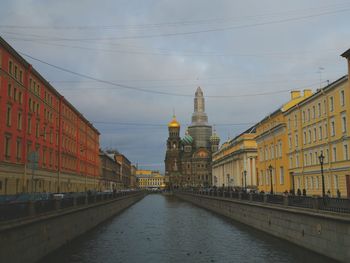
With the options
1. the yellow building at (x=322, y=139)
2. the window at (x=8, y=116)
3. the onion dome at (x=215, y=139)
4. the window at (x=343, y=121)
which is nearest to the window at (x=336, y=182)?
the yellow building at (x=322, y=139)

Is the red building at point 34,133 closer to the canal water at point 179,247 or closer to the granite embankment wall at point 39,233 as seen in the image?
the granite embankment wall at point 39,233

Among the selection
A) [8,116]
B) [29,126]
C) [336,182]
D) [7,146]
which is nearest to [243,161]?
[336,182]

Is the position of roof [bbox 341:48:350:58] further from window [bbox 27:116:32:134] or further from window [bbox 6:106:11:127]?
window [bbox 27:116:32:134]

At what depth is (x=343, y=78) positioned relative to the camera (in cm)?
4131

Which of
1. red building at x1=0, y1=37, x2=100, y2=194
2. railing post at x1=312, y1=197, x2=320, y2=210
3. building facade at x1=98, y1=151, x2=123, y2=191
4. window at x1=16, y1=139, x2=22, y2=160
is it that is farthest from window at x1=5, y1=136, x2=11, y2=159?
building facade at x1=98, y1=151, x2=123, y2=191

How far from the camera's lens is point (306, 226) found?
76.0ft

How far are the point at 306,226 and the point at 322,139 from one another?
26.1m

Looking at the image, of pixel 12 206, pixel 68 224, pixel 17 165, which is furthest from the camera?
pixel 17 165

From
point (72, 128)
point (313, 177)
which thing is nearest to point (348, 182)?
point (313, 177)

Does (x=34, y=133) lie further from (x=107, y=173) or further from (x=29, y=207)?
(x=107, y=173)

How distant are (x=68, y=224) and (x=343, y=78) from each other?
2856cm

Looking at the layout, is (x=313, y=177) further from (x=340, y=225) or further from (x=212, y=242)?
(x=340, y=225)

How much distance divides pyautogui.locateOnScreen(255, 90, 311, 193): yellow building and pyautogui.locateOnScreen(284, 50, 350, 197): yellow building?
1.85 m

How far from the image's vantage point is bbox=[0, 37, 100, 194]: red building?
4044cm
